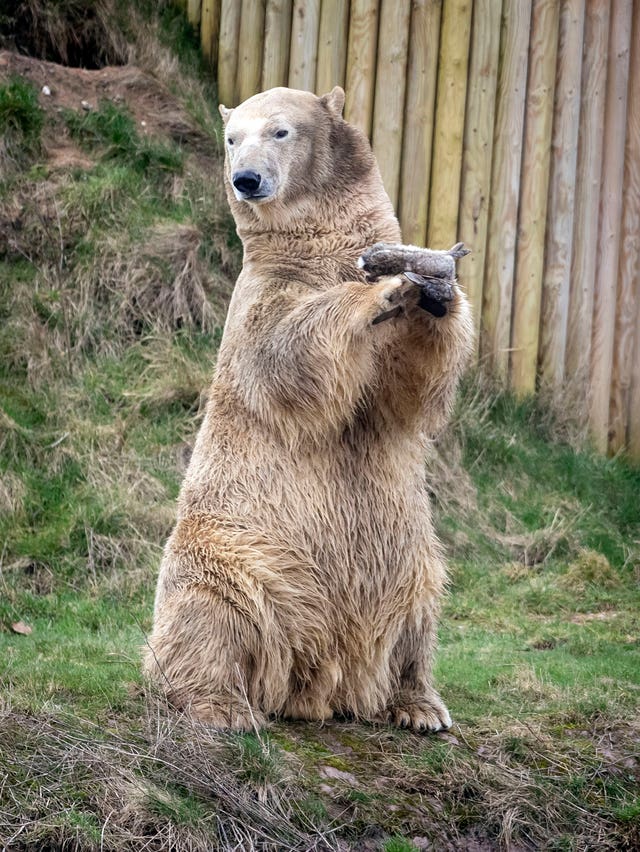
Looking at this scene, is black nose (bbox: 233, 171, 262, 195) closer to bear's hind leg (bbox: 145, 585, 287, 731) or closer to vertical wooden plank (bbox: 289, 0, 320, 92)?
bear's hind leg (bbox: 145, 585, 287, 731)

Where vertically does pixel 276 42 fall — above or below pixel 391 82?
above

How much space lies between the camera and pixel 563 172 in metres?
10.5

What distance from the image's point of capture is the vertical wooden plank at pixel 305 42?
10.5 meters

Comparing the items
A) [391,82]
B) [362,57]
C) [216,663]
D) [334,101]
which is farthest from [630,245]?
[216,663]

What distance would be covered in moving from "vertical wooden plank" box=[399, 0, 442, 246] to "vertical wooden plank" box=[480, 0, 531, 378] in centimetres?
56

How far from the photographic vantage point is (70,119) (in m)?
11.1

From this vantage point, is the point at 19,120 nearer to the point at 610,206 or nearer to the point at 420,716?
the point at 610,206

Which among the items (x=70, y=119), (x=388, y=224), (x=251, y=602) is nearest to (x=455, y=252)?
(x=388, y=224)

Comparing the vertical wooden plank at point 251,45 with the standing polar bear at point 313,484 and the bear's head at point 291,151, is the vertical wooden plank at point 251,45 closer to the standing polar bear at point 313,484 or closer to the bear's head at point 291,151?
the bear's head at point 291,151

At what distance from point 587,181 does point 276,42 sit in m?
2.94

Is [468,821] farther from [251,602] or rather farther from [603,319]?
[603,319]

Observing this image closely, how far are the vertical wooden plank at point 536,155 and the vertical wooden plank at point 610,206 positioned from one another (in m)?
0.56

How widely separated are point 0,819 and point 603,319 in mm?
7604

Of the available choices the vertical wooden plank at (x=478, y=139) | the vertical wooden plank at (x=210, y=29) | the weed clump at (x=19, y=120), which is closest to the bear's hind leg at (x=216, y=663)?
the vertical wooden plank at (x=478, y=139)
